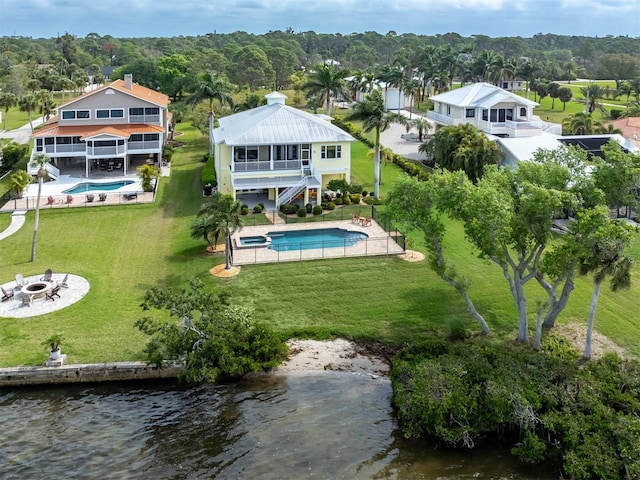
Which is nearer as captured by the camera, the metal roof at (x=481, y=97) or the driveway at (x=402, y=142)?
the metal roof at (x=481, y=97)

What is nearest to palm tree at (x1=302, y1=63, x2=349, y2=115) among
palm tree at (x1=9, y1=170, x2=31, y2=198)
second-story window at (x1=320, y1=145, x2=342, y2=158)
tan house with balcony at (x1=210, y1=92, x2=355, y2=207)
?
tan house with balcony at (x1=210, y1=92, x2=355, y2=207)

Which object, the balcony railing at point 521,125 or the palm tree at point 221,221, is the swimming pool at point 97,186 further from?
the balcony railing at point 521,125

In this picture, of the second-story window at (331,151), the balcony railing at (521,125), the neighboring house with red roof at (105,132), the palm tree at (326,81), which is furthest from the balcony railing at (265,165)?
the palm tree at (326,81)

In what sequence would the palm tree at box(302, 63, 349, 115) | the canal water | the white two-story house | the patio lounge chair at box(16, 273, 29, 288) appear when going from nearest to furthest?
1. the canal water
2. the patio lounge chair at box(16, 273, 29, 288)
3. the white two-story house
4. the palm tree at box(302, 63, 349, 115)

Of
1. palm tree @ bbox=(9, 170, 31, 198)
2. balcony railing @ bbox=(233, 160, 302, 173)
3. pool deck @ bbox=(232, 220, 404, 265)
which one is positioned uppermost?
balcony railing @ bbox=(233, 160, 302, 173)

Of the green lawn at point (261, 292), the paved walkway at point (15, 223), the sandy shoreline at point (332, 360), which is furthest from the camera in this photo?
the paved walkway at point (15, 223)

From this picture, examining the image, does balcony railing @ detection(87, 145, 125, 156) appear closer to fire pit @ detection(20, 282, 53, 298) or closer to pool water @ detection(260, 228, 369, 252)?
pool water @ detection(260, 228, 369, 252)
